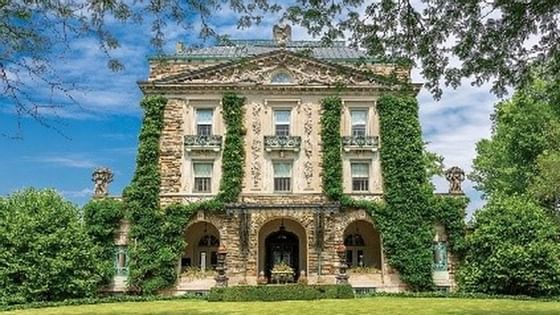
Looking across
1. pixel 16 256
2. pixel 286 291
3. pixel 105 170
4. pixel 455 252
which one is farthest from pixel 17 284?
pixel 455 252

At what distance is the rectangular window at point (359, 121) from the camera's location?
32.8 metres

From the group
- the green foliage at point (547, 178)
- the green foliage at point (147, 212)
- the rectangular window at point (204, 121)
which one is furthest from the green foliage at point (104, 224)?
the green foliage at point (547, 178)

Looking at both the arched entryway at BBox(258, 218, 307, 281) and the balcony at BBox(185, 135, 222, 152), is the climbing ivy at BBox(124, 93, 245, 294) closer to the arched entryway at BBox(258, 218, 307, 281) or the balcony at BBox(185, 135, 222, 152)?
the balcony at BBox(185, 135, 222, 152)

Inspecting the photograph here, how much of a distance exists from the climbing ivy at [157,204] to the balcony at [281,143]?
1.26m

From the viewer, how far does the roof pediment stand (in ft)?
107

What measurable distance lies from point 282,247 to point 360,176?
5.47 meters

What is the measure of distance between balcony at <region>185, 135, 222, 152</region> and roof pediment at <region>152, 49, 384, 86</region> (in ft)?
8.96

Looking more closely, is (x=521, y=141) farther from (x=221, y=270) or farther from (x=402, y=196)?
(x=221, y=270)

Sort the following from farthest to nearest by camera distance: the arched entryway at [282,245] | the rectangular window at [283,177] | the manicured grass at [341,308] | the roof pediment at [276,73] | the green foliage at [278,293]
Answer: the arched entryway at [282,245]
the roof pediment at [276,73]
the rectangular window at [283,177]
the green foliage at [278,293]
the manicured grass at [341,308]

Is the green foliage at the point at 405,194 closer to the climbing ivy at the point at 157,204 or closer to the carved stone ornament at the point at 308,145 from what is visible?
the carved stone ornament at the point at 308,145

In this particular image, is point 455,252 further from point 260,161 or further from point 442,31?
point 442,31

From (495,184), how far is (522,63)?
30.9 metres

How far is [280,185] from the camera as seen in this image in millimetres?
32344

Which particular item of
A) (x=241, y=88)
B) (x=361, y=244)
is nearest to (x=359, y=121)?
(x=241, y=88)
